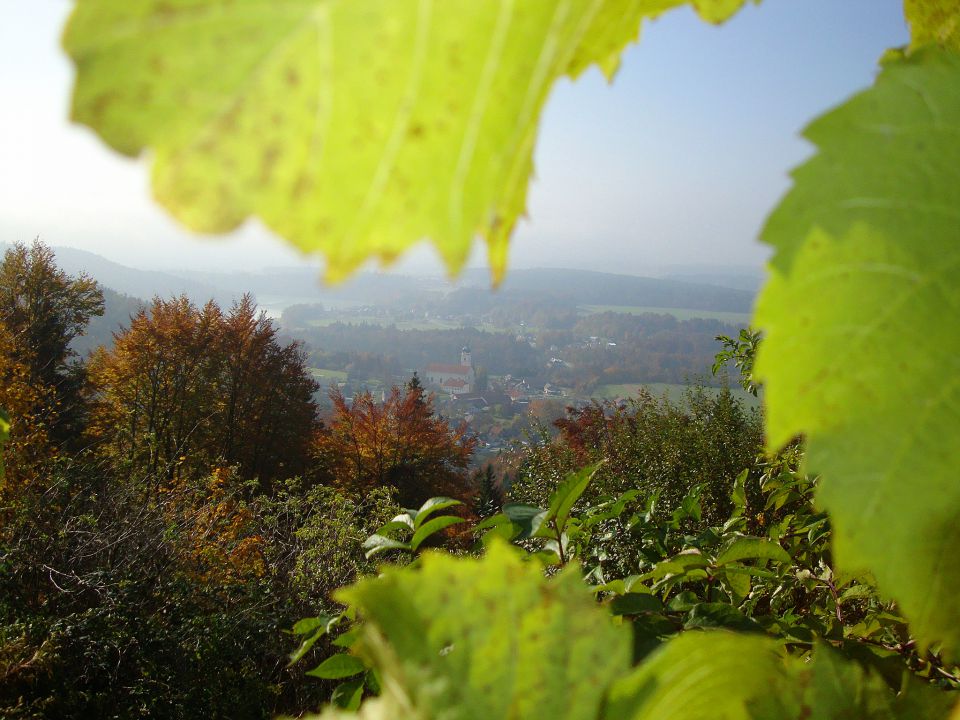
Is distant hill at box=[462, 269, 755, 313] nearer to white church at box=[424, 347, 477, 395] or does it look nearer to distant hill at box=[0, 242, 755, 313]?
distant hill at box=[0, 242, 755, 313]

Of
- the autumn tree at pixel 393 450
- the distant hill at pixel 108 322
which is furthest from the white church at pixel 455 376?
the autumn tree at pixel 393 450

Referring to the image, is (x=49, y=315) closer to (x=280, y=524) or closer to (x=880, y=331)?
(x=280, y=524)

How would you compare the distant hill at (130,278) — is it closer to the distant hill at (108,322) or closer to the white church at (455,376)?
the distant hill at (108,322)

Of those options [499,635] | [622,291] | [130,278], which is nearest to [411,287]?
[622,291]

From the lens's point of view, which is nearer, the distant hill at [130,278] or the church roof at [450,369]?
the church roof at [450,369]

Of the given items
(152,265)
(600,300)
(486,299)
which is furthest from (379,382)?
(152,265)

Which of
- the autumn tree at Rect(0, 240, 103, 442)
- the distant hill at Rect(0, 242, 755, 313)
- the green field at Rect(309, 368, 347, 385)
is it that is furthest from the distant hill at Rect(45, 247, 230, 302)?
the autumn tree at Rect(0, 240, 103, 442)

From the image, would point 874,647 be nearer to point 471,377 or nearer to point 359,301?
point 471,377
